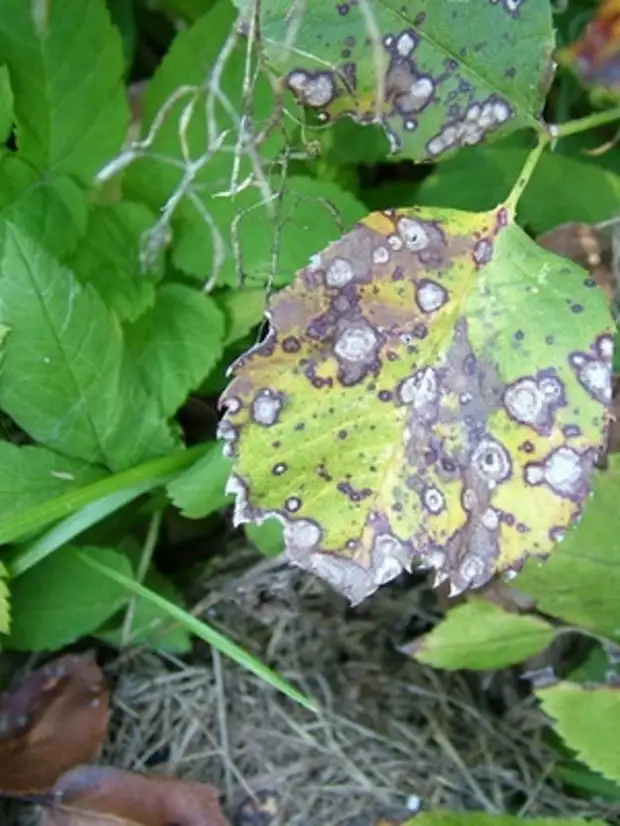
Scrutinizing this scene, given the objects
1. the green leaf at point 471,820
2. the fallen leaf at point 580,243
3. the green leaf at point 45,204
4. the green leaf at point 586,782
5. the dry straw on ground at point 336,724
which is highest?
the green leaf at point 45,204

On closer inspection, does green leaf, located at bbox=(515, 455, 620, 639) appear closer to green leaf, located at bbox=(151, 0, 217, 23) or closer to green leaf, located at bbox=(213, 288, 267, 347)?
green leaf, located at bbox=(213, 288, 267, 347)

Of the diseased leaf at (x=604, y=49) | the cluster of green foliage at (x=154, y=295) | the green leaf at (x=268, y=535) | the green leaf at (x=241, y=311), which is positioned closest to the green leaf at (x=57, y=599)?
the cluster of green foliage at (x=154, y=295)

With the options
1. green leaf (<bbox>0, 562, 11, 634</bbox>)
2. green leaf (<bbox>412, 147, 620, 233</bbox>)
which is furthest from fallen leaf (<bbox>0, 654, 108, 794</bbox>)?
green leaf (<bbox>412, 147, 620, 233</bbox>)

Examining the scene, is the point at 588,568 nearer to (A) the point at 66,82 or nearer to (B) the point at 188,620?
(B) the point at 188,620

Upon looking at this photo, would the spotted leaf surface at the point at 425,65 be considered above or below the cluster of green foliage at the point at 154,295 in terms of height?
above

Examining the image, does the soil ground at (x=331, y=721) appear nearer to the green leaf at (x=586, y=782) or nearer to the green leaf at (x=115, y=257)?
the green leaf at (x=586, y=782)

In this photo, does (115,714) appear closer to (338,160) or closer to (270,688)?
(270,688)
